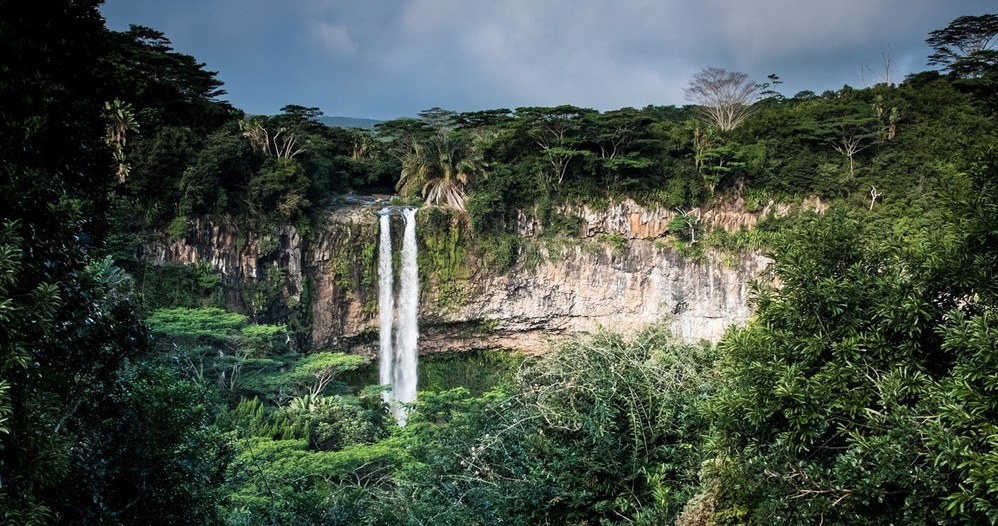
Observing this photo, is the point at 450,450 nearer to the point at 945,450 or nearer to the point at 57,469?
the point at 57,469

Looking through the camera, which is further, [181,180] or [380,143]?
[380,143]

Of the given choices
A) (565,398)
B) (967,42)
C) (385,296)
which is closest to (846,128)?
(967,42)

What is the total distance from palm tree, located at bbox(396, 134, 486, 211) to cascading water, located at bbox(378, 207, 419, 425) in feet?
4.55

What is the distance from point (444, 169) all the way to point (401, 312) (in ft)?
17.5

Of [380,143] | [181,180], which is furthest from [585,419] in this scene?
[380,143]

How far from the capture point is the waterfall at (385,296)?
20391mm

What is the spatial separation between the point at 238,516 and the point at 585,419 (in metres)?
3.82

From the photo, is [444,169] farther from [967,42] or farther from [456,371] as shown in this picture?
[967,42]

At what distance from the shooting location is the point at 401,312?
68.5ft

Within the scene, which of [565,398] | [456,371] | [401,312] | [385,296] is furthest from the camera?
[456,371]

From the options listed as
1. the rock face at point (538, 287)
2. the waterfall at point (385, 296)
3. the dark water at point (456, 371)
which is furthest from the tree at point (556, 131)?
the dark water at point (456, 371)

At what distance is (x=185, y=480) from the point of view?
4.14m

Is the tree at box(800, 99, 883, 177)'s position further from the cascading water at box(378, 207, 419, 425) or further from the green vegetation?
the green vegetation

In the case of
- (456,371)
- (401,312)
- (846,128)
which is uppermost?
(846,128)
